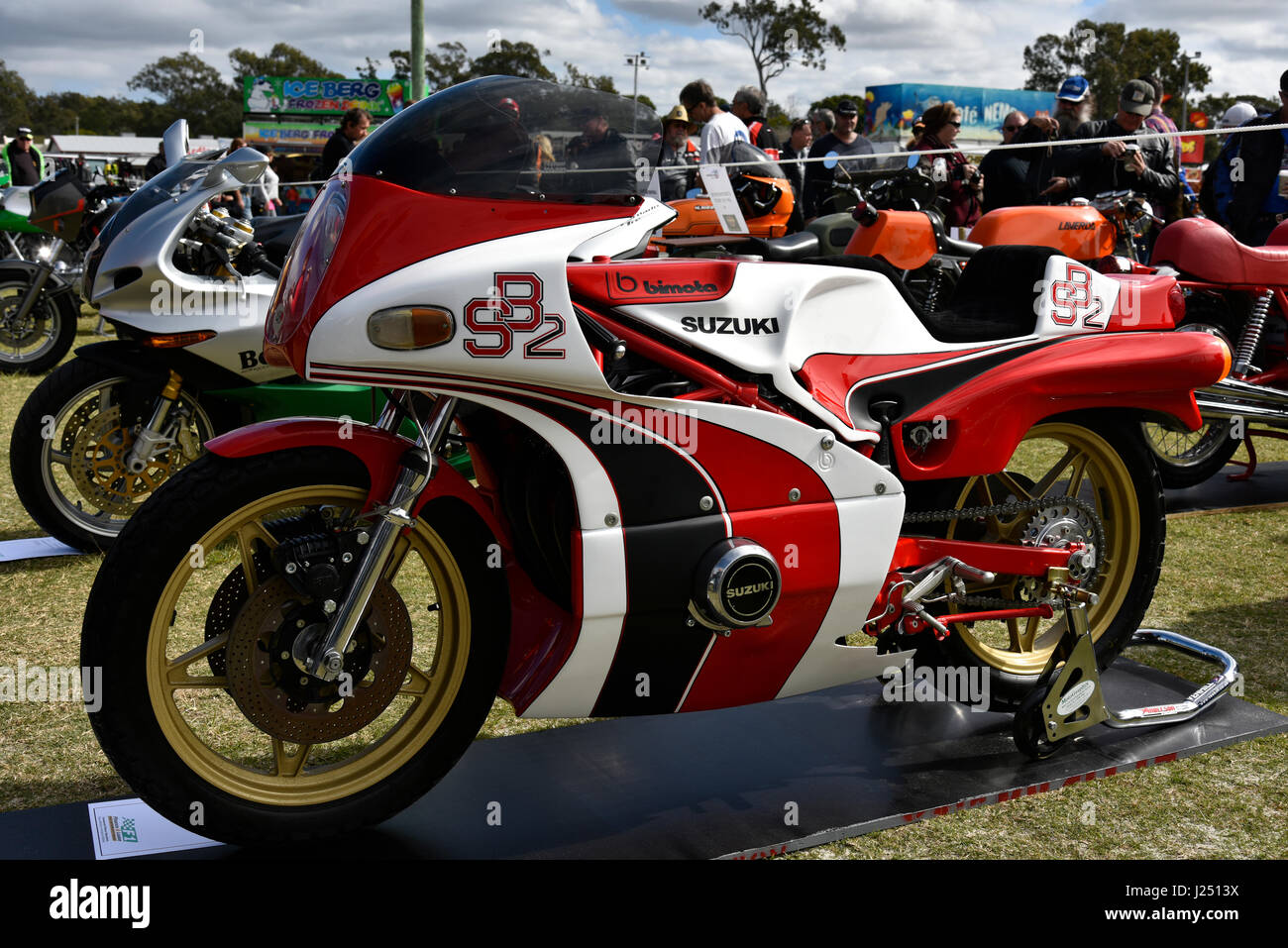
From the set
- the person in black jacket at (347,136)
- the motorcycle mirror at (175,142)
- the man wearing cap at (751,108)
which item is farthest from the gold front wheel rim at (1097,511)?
the person in black jacket at (347,136)

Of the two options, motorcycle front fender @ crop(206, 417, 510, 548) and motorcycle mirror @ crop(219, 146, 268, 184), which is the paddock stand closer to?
motorcycle front fender @ crop(206, 417, 510, 548)

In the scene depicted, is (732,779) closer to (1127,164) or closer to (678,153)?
(678,153)

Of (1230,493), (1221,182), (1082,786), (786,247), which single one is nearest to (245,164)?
(786,247)

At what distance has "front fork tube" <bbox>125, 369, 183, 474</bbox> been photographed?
4785 mm

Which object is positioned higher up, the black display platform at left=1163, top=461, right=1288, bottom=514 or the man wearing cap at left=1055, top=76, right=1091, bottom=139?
the man wearing cap at left=1055, top=76, right=1091, bottom=139

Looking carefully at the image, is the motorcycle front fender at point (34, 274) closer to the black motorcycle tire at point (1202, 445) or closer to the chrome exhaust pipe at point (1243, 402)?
the black motorcycle tire at point (1202, 445)

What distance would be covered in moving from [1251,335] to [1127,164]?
1614mm

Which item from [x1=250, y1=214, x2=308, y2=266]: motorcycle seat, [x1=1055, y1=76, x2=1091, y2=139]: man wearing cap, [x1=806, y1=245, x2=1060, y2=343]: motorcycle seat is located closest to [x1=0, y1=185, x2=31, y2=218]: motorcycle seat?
[x1=250, y1=214, x2=308, y2=266]: motorcycle seat

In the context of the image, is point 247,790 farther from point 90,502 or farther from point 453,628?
point 90,502

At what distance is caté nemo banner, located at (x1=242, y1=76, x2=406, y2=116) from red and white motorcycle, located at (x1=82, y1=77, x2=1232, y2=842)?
37.6 metres

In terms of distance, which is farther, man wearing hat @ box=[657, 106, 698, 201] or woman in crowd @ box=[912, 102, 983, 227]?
woman in crowd @ box=[912, 102, 983, 227]
